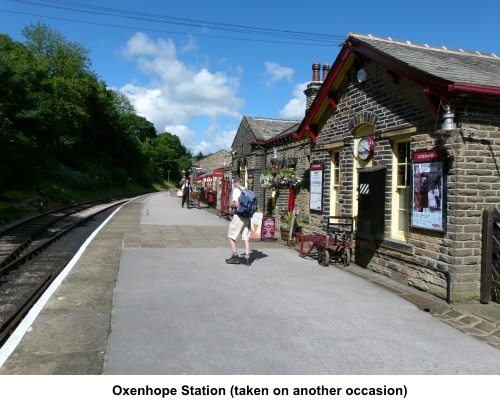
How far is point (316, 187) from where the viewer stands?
431 inches

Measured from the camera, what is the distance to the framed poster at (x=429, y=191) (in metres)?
6.54

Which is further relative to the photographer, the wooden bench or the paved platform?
the wooden bench

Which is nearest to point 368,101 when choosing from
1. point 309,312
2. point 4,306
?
point 309,312

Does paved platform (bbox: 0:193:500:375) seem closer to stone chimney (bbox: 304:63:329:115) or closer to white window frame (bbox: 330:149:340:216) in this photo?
white window frame (bbox: 330:149:340:216)

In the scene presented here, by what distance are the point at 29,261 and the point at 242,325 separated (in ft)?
20.7

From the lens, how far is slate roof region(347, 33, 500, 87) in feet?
21.5

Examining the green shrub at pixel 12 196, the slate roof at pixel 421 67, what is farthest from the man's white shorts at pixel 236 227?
the green shrub at pixel 12 196

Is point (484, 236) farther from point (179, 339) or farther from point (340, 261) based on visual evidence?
point (179, 339)

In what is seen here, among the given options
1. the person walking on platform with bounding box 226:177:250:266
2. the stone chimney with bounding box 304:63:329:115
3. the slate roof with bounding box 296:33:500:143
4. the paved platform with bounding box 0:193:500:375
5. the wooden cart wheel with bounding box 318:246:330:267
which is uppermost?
the stone chimney with bounding box 304:63:329:115

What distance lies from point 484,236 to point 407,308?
1.59 m

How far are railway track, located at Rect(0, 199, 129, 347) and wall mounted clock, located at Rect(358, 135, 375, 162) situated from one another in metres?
6.23

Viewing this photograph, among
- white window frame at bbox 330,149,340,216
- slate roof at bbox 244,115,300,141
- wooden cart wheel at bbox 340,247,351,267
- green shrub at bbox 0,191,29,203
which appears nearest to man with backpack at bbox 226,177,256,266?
wooden cart wheel at bbox 340,247,351,267

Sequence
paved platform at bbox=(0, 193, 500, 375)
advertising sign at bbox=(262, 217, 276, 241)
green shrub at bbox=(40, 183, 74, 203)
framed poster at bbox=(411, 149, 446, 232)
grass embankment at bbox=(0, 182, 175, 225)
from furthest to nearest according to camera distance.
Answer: green shrub at bbox=(40, 183, 74, 203) < grass embankment at bbox=(0, 182, 175, 225) < advertising sign at bbox=(262, 217, 276, 241) < framed poster at bbox=(411, 149, 446, 232) < paved platform at bbox=(0, 193, 500, 375)

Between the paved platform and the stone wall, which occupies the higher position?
the stone wall
